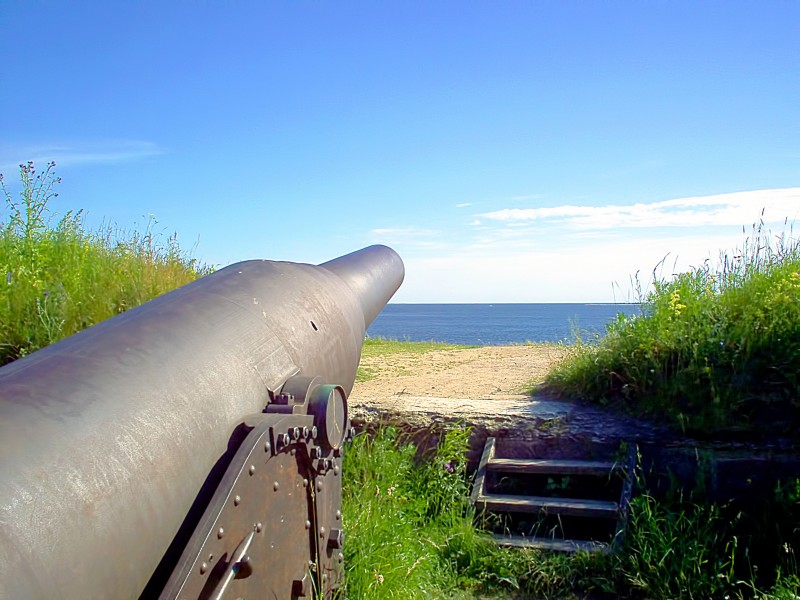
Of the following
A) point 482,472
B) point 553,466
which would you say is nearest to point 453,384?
point 482,472

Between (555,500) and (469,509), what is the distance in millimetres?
628

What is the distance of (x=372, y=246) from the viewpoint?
6406 mm

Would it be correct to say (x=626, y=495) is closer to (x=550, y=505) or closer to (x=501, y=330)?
(x=550, y=505)

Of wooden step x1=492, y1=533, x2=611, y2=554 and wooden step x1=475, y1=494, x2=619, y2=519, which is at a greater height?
wooden step x1=475, y1=494, x2=619, y2=519

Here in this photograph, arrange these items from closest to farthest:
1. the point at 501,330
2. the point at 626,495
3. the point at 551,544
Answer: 1. the point at 551,544
2. the point at 626,495
3. the point at 501,330

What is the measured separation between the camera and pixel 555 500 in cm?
499

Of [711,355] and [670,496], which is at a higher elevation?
[711,355]

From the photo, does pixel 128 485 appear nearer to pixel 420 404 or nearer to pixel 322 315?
pixel 322 315

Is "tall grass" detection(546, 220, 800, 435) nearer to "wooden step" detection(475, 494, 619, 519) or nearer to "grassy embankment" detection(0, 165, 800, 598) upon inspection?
"grassy embankment" detection(0, 165, 800, 598)

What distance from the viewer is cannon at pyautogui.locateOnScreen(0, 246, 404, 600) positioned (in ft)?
5.66

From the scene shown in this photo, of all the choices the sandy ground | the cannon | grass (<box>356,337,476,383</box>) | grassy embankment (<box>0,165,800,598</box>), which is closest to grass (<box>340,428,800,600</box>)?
grassy embankment (<box>0,165,800,598</box>)

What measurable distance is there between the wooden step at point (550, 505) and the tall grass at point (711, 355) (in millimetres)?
923

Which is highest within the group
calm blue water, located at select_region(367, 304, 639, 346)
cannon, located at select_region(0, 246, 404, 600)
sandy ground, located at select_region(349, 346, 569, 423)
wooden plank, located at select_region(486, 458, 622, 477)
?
cannon, located at select_region(0, 246, 404, 600)

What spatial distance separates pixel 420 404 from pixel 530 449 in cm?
109
